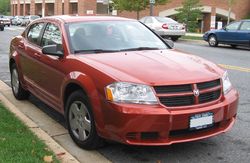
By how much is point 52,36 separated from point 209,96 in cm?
261

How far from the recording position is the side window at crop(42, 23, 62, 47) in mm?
6179

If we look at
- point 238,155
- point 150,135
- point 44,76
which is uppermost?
point 44,76

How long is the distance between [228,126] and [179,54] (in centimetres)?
119

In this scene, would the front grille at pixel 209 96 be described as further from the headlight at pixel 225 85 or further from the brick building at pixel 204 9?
Result: the brick building at pixel 204 9

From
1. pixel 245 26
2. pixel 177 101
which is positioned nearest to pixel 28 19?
pixel 245 26

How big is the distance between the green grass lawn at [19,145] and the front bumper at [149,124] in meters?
0.76

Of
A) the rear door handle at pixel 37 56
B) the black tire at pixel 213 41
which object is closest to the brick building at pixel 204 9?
the black tire at pixel 213 41

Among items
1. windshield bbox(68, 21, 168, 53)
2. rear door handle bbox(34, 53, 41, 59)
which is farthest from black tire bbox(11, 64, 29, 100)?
windshield bbox(68, 21, 168, 53)

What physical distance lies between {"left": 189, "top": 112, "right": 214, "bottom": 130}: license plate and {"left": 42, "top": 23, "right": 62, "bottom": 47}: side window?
2.23m

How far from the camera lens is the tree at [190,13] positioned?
41.5 metres

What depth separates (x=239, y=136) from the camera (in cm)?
588

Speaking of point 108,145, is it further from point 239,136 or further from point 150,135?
point 239,136

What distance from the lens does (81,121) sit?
523 cm

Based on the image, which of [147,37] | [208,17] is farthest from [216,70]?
[208,17]
